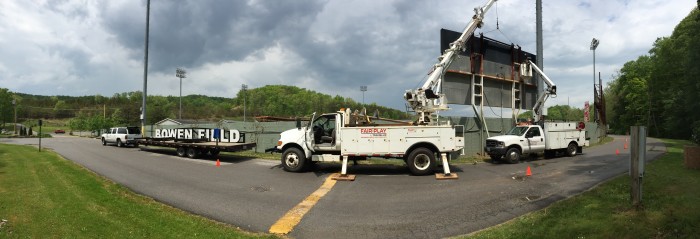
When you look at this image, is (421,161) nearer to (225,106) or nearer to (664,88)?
(664,88)

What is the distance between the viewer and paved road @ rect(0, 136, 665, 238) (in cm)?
703

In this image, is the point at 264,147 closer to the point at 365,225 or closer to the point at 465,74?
the point at 465,74

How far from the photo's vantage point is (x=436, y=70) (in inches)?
745

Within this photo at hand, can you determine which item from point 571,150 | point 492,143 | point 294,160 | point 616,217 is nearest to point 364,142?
point 294,160

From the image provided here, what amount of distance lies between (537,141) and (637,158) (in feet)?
40.4

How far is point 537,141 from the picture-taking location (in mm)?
17734

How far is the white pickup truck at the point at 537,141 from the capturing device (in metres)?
16.7

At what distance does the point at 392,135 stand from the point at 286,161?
405 centimetres

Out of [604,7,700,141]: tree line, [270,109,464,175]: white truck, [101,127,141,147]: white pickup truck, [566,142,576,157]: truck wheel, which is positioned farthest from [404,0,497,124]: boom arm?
[101,127,141,147]: white pickup truck

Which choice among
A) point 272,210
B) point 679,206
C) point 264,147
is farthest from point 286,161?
point 679,206

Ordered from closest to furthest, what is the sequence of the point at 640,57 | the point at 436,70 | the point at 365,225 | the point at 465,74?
1. the point at 365,225
2. the point at 436,70
3. the point at 465,74
4. the point at 640,57

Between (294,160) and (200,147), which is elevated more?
(200,147)

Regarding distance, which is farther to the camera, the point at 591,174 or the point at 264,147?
the point at 264,147

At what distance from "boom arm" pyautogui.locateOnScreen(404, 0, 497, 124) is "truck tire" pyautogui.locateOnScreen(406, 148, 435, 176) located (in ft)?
7.68
